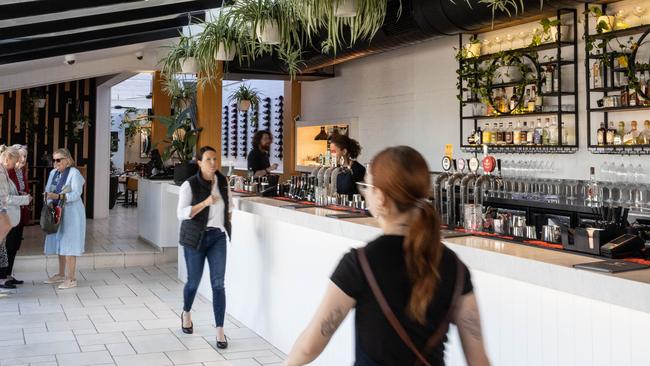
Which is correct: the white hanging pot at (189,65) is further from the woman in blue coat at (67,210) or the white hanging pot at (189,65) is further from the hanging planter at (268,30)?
the hanging planter at (268,30)

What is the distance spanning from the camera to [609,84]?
6.73m

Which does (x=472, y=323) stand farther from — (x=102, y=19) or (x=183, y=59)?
(x=102, y=19)

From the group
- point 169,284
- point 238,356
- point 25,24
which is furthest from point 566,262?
point 25,24

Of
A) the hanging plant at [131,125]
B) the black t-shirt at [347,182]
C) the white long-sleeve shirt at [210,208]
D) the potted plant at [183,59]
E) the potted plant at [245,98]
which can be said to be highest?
the hanging plant at [131,125]

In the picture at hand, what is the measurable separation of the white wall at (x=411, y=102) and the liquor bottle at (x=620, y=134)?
0.35 metres

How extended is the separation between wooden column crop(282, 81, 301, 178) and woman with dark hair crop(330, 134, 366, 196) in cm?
660

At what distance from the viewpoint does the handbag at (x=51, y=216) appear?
7.53 m

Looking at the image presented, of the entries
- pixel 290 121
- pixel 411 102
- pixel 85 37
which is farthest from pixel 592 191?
pixel 290 121

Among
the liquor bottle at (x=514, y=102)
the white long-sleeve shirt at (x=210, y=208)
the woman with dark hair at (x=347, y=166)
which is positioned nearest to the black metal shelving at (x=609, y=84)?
the liquor bottle at (x=514, y=102)

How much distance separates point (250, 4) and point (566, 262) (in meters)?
4.06

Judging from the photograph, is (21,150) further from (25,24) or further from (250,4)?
(250,4)

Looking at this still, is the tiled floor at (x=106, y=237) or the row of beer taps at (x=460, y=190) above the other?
the row of beer taps at (x=460, y=190)

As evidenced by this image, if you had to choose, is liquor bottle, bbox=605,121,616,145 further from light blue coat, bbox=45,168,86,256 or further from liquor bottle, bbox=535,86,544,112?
light blue coat, bbox=45,168,86,256

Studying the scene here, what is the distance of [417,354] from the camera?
1791 millimetres
